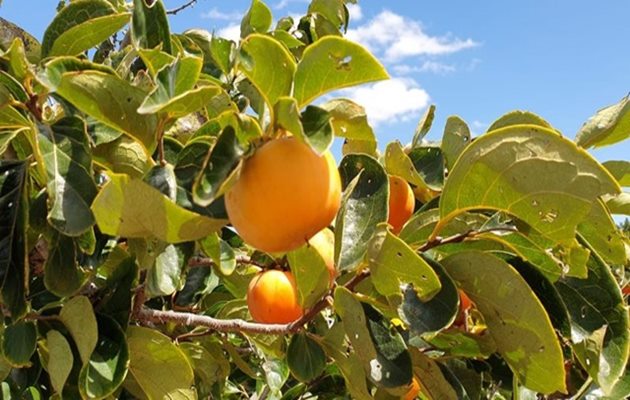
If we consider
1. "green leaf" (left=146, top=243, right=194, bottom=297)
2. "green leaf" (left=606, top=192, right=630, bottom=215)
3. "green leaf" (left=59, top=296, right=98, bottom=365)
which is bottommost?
"green leaf" (left=59, top=296, right=98, bottom=365)

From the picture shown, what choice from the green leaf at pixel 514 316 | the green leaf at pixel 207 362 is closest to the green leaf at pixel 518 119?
the green leaf at pixel 514 316

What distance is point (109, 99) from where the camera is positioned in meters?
0.93

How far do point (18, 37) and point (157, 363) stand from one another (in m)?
0.80

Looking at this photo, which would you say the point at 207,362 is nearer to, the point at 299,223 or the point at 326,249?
the point at 326,249

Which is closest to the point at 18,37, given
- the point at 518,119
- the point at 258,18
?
the point at 258,18

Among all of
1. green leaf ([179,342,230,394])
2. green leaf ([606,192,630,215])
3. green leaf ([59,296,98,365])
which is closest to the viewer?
green leaf ([59,296,98,365])

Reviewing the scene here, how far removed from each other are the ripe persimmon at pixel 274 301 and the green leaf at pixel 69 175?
455 millimetres

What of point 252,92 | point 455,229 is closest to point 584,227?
point 455,229

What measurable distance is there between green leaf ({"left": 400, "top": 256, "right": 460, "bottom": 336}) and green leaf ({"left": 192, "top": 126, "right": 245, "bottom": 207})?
34 cm

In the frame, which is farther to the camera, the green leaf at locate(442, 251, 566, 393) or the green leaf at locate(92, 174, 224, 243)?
the green leaf at locate(442, 251, 566, 393)

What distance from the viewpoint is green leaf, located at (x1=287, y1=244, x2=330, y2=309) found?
42.5 inches

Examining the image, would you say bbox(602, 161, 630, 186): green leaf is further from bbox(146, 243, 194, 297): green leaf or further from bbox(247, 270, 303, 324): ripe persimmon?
bbox(146, 243, 194, 297): green leaf

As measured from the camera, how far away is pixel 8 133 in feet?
3.71

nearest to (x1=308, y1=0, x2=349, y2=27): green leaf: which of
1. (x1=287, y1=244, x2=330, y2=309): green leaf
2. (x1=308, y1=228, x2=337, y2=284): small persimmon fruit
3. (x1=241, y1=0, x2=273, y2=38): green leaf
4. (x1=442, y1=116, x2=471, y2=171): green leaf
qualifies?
(x1=241, y1=0, x2=273, y2=38): green leaf
